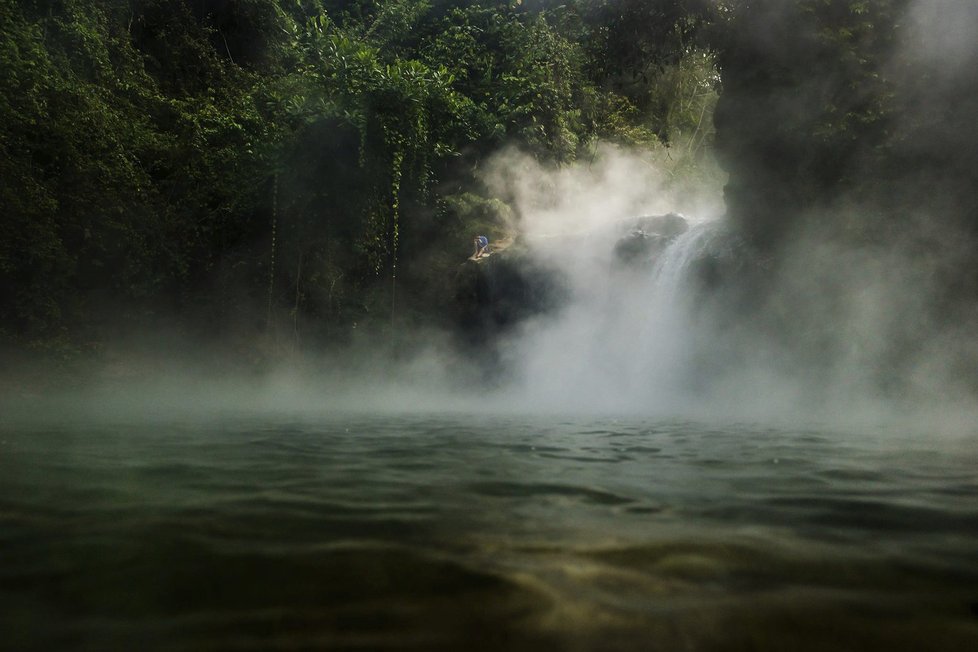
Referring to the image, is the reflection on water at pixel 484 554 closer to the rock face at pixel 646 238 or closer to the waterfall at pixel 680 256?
Result: the waterfall at pixel 680 256

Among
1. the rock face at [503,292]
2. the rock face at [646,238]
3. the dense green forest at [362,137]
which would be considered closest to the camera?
the dense green forest at [362,137]

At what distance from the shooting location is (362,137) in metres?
14.5

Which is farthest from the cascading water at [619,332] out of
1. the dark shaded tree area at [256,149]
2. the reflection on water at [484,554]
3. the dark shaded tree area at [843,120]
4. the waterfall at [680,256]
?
the reflection on water at [484,554]

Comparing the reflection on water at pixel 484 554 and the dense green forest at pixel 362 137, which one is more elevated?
the dense green forest at pixel 362 137

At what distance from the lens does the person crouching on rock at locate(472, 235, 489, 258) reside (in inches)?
603

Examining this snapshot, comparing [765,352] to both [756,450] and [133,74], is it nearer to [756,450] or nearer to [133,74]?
[756,450]

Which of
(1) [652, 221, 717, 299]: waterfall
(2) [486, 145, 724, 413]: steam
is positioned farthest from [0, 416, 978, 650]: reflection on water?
Answer: (1) [652, 221, 717, 299]: waterfall

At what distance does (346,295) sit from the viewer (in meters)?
15.9

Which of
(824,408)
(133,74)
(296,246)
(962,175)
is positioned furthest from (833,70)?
(133,74)

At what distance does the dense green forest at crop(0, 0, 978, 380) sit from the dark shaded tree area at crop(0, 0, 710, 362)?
0.05 meters

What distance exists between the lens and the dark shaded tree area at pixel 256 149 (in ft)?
41.2

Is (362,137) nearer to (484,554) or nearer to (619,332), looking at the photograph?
(619,332)

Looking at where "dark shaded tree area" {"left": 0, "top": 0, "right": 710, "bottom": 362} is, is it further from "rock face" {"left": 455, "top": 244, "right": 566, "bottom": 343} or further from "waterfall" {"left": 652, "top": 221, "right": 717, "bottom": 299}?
"waterfall" {"left": 652, "top": 221, "right": 717, "bottom": 299}

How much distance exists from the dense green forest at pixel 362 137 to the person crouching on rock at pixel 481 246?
473mm
